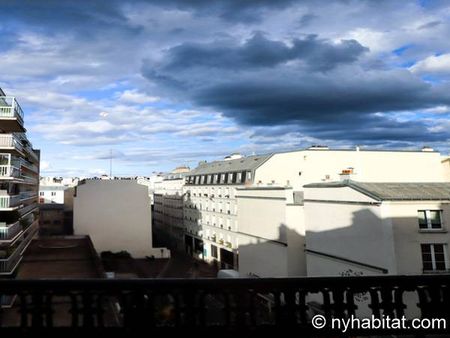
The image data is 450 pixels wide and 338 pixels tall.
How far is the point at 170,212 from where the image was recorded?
81812 mm

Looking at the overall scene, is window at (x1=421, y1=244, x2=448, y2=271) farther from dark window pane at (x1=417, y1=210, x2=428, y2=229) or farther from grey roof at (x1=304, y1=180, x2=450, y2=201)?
grey roof at (x1=304, y1=180, x2=450, y2=201)

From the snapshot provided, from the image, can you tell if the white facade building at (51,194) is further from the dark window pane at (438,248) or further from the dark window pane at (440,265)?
the dark window pane at (440,265)

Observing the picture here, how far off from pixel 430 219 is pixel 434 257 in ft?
7.63

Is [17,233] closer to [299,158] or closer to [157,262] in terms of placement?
[157,262]

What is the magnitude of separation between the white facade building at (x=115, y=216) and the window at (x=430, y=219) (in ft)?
148

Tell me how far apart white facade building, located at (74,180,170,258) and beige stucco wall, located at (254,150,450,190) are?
2277cm

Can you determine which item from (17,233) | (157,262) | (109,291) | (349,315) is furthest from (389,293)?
(157,262)

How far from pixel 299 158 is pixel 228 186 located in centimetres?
1072

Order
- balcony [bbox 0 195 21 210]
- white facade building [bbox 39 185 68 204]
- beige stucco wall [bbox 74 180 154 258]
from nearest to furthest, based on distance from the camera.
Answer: balcony [bbox 0 195 21 210]
beige stucco wall [bbox 74 180 154 258]
white facade building [bbox 39 185 68 204]

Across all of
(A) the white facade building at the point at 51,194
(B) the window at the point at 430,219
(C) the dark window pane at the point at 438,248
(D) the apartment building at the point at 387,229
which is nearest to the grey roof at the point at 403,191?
(D) the apartment building at the point at 387,229

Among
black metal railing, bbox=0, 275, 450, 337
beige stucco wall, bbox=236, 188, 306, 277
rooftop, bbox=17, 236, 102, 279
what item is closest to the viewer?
black metal railing, bbox=0, 275, 450, 337

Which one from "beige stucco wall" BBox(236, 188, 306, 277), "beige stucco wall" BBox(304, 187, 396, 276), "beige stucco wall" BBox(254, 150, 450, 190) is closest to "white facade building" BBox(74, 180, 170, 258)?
"beige stucco wall" BBox(236, 188, 306, 277)

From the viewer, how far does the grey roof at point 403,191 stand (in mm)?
23656

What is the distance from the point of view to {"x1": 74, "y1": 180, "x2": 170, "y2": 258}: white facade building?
59812mm
